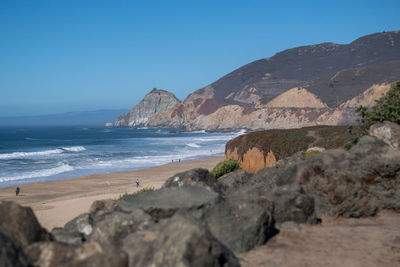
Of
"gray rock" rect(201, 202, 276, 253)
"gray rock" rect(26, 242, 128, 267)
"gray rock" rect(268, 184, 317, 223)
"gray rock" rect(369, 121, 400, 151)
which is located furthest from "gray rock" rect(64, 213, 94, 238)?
"gray rock" rect(369, 121, 400, 151)

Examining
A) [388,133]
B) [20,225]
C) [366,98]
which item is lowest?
[20,225]

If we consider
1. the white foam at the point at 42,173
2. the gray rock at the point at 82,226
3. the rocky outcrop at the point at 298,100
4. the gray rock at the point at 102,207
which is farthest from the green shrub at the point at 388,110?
the rocky outcrop at the point at 298,100

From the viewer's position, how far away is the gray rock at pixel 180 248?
13.5 ft

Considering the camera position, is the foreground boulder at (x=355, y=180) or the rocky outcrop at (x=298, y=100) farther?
the rocky outcrop at (x=298, y=100)

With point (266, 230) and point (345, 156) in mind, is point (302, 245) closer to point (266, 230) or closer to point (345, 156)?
point (266, 230)

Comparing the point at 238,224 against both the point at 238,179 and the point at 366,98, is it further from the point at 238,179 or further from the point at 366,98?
the point at 366,98

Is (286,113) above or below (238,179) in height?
above

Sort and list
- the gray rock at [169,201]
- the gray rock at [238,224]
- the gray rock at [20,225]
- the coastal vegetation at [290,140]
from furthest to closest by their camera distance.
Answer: the coastal vegetation at [290,140]
the gray rock at [169,201]
the gray rock at [238,224]
the gray rock at [20,225]

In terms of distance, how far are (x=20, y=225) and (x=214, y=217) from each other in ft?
9.33

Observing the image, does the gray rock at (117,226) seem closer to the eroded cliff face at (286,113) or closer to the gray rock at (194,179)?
the gray rock at (194,179)

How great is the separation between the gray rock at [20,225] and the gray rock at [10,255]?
1046 millimetres

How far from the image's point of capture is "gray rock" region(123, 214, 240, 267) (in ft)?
13.5

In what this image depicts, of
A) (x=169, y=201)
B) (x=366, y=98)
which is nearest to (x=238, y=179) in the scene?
(x=169, y=201)

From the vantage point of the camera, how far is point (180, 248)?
13.6 ft
